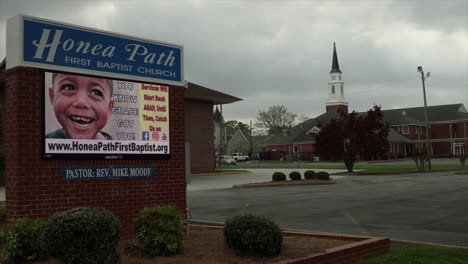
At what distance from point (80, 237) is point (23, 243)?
1.37 meters

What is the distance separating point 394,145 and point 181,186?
3076 inches

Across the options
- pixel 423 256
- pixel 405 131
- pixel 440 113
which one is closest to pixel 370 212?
pixel 423 256

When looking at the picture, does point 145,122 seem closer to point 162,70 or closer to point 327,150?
point 162,70

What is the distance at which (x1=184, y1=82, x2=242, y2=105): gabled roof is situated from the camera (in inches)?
1590

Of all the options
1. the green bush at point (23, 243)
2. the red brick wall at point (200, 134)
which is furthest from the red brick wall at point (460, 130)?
the green bush at point (23, 243)

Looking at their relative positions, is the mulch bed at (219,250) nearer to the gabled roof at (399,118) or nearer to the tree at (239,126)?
the gabled roof at (399,118)

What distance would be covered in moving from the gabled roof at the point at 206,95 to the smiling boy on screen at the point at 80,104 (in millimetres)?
31440

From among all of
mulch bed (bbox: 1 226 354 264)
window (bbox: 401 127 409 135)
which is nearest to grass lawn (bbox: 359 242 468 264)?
mulch bed (bbox: 1 226 354 264)

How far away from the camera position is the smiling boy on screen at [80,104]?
8016 millimetres

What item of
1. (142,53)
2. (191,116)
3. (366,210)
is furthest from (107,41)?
(191,116)

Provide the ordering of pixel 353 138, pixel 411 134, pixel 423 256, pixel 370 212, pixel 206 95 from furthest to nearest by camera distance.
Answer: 1. pixel 411 134
2. pixel 353 138
3. pixel 206 95
4. pixel 370 212
5. pixel 423 256

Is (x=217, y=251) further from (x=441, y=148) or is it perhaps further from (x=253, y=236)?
(x=441, y=148)

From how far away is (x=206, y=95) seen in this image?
40.9 meters

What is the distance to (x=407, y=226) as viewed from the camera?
12.0m
